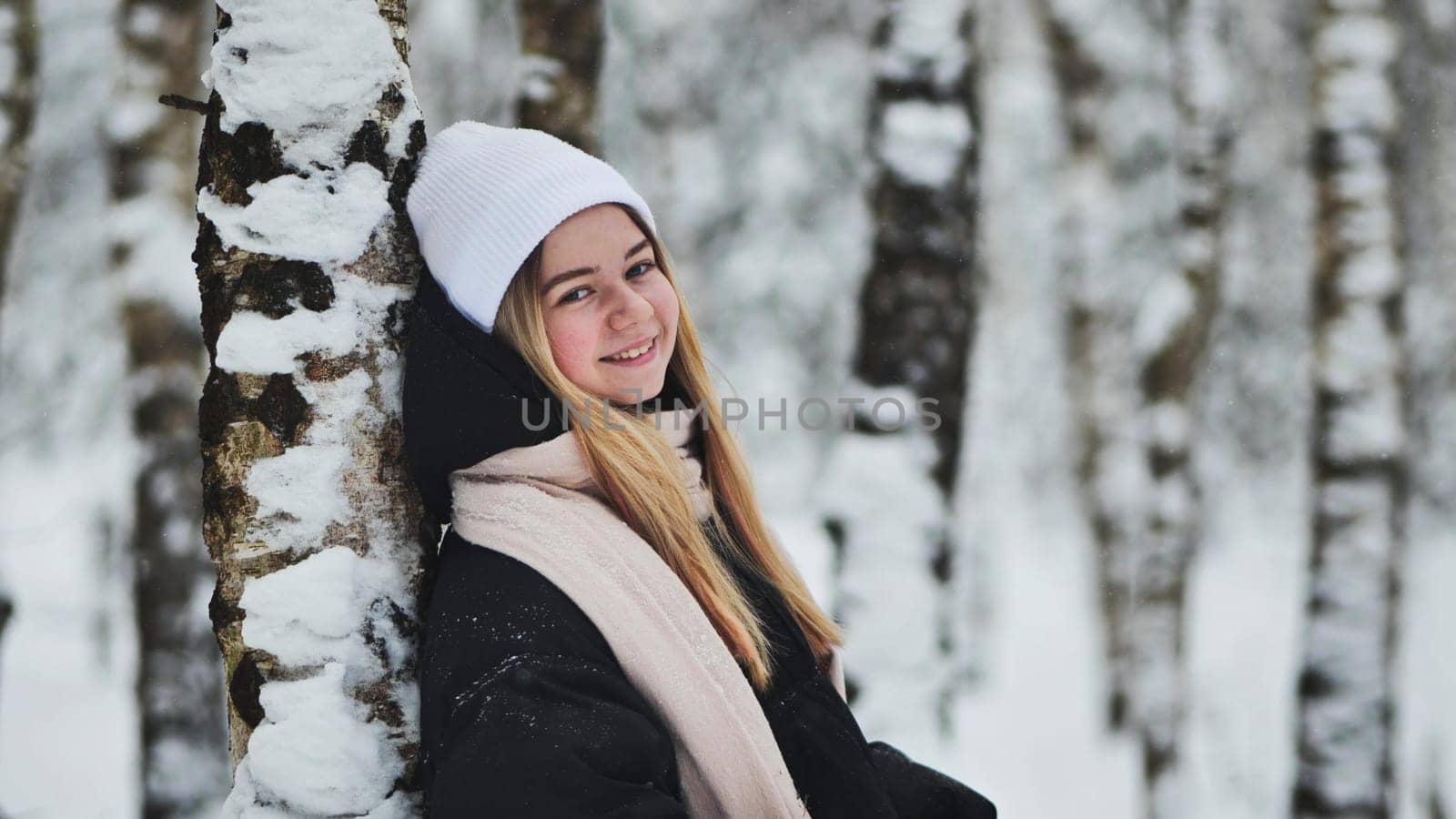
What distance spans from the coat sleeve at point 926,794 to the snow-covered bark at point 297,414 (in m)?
0.95

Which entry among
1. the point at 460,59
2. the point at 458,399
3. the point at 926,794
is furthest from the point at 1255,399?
the point at 458,399

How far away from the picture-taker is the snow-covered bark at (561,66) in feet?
11.6

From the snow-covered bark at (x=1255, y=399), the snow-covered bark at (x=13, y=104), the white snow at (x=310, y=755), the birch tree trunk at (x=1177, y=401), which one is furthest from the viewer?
the snow-covered bark at (x=1255, y=399)

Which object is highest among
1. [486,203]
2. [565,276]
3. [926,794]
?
[486,203]

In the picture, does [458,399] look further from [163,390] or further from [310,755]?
[163,390]

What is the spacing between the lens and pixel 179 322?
15.0 ft

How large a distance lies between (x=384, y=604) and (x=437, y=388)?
13.5 inches

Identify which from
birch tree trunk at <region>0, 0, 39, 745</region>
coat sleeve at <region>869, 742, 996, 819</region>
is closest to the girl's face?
coat sleeve at <region>869, 742, 996, 819</region>

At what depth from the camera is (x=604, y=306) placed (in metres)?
1.83

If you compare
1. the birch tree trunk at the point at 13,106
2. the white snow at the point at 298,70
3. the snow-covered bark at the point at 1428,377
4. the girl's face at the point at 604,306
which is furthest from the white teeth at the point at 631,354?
the snow-covered bark at the point at 1428,377

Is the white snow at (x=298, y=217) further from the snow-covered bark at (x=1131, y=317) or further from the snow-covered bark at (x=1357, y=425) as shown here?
the snow-covered bark at (x=1131, y=317)

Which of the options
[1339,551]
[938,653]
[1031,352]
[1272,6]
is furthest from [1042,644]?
[938,653]

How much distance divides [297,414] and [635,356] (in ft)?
1.85

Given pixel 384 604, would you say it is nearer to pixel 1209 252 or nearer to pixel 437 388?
pixel 437 388
